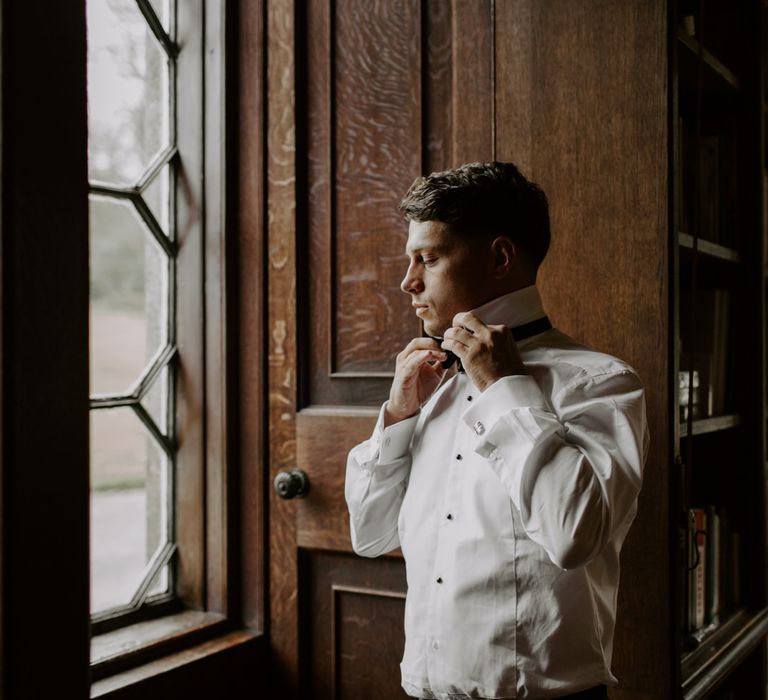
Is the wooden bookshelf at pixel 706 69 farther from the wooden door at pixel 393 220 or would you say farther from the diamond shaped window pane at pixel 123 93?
the diamond shaped window pane at pixel 123 93

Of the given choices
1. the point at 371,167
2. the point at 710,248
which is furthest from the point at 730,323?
the point at 371,167

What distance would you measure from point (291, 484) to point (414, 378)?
1.92ft

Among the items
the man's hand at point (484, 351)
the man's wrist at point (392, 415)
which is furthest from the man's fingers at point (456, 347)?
the man's wrist at point (392, 415)

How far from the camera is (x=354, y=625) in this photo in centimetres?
199

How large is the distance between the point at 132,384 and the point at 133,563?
1.39ft

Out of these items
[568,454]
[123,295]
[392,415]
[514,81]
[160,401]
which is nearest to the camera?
[568,454]

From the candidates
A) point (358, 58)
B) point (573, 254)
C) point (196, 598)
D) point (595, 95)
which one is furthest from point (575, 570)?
point (358, 58)

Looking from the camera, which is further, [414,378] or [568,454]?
[414,378]

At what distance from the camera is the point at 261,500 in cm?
209

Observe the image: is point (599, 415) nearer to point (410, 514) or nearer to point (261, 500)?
point (410, 514)

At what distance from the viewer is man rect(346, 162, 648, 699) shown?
125cm

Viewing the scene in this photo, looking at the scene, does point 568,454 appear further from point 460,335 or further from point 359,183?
point 359,183

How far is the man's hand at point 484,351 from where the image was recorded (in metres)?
1.33

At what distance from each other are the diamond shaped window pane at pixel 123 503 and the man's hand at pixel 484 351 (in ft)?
3.14
